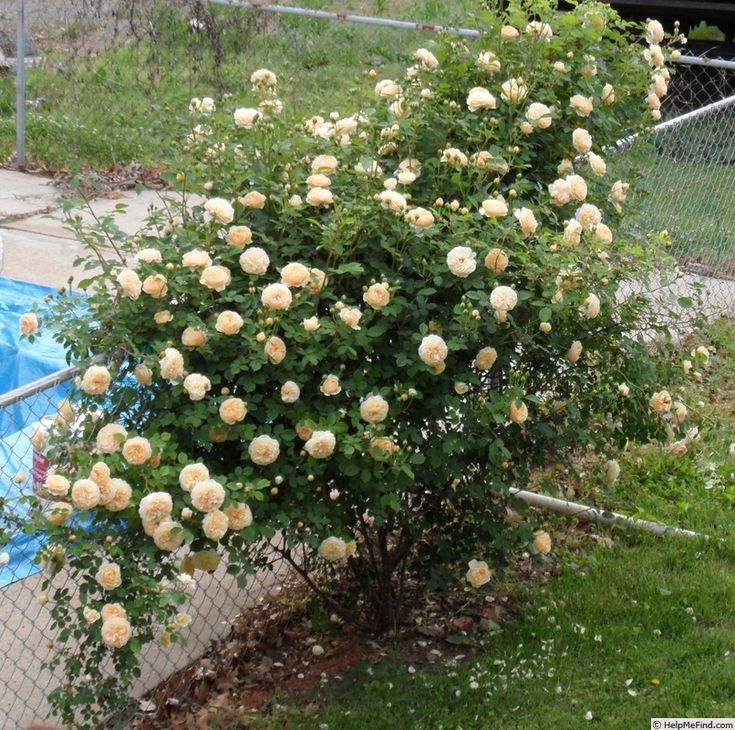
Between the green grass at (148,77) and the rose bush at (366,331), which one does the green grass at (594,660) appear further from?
the green grass at (148,77)

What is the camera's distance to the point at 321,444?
9.49 ft

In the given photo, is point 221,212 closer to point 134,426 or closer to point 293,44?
point 134,426

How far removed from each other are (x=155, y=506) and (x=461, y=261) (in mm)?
1034

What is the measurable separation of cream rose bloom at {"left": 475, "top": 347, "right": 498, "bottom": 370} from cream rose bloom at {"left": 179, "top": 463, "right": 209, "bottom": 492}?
2.81 ft

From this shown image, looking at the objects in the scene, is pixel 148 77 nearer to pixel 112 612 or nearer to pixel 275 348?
pixel 275 348

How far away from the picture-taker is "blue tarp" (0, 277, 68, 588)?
4.43 metres

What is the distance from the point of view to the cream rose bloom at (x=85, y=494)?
259 centimetres

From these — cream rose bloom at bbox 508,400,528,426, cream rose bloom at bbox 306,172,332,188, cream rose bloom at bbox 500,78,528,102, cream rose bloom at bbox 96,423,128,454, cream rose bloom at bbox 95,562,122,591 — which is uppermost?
cream rose bloom at bbox 500,78,528,102

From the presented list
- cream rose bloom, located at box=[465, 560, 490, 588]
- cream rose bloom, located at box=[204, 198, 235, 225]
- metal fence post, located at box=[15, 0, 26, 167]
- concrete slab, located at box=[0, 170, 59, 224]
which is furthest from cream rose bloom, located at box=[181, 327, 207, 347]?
metal fence post, located at box=[15, 0, 26, 167]

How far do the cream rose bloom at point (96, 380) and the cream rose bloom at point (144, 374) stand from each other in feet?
0.33

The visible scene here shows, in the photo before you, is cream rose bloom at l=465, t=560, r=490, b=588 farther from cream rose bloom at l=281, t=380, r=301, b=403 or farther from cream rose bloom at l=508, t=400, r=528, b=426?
cream rose bloom at l=281, t=380, r=301, b=403

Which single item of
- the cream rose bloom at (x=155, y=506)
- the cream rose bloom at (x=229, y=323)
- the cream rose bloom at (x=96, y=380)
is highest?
the cream rose bloom at (x=229, y=323)

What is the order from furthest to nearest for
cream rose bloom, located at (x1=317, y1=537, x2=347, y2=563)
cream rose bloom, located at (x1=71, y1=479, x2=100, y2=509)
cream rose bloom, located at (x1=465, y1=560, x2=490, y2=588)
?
cream rose bloom, located at (x1=465, y1=560, x2=490, y2=588) < cream rose bloom, located at (x1=317, y1=537, x2=347, y2=563) < cream rose bloom, located at (x1=71, y1=479, x2=100, y2=509)

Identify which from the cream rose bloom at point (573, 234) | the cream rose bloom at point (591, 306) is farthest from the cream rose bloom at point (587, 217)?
the cream rose bloom at point (591, 306)
